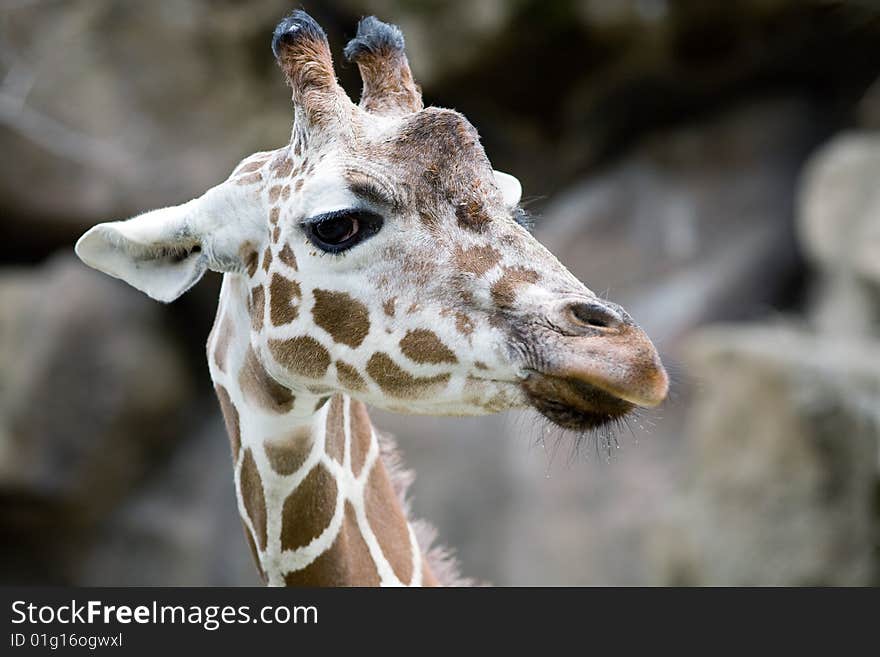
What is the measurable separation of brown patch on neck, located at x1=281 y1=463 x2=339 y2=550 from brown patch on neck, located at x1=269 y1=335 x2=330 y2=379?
297mm

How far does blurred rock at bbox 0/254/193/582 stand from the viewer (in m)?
7.84

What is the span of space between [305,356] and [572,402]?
2.13 feet

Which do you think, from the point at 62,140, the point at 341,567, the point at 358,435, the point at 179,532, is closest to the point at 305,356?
the point at 358,435

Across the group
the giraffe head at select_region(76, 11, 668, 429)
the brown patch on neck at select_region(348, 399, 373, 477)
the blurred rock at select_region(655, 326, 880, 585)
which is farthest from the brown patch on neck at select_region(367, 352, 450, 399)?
the blurred rock at select_region(655, 326, 880, 585)

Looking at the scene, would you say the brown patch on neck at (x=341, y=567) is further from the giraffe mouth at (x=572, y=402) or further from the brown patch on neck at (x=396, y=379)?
the giraffe mouth at (x=572, y=402)

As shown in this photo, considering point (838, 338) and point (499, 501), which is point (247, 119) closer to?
point (499, 501)

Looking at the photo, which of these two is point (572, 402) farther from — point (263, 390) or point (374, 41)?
point (374, 41)

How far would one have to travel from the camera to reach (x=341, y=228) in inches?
95.8

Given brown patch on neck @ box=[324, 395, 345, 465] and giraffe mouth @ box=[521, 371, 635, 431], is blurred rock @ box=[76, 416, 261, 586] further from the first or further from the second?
giraffe mouth @ box=[521, 371, 635, 431]

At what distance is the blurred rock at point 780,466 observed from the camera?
6.57 metres

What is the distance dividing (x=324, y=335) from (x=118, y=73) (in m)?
6.05

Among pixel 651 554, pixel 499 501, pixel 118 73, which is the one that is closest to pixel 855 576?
pixel 651 554

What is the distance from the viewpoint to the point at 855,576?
259 inches

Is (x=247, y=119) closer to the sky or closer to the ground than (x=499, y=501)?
closer to the sky
